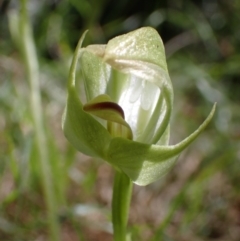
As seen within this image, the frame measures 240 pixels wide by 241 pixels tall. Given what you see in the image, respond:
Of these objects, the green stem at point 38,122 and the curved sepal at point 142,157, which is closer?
the curved sepal at point 142,157

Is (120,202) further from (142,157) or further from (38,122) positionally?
(38,122)

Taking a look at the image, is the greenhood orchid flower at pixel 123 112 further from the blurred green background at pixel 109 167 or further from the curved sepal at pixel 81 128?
the blurred green background at pixel 109 167

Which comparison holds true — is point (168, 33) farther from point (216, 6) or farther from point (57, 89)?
point (57, 89)

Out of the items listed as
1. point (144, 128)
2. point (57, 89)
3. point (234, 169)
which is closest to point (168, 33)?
point (57, 89)

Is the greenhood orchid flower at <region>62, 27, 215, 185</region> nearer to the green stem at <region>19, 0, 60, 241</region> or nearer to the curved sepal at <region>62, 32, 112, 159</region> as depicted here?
the curved sepal at <region>62, 32, 112, 159</region>

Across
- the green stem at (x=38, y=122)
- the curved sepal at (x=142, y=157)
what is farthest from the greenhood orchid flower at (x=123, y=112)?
the green stem at (x=38, y=122)

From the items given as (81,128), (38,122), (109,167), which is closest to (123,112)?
(81,128)
